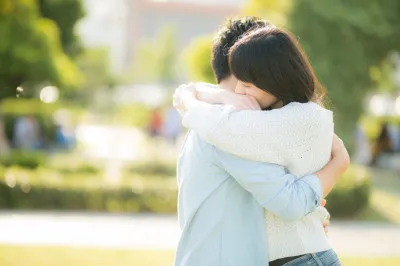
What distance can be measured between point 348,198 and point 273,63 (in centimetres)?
933

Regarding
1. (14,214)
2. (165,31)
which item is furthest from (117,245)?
(165,31)

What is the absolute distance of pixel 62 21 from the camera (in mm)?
28031

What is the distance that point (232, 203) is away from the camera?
2.37m

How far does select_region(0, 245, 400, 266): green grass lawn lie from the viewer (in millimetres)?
7082

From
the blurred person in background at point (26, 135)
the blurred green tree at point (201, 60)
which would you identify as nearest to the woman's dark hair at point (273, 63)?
the blurred green tree at point (201, 60)

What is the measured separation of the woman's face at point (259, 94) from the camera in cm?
243

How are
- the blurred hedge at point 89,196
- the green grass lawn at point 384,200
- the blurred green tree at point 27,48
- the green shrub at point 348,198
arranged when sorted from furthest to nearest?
the blurred green tree at point 27,48 → the green grass lawn at point 384,200 → the green shrub at point 348,198 → the blurred hedge at point 89,196

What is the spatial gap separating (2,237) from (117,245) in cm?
129

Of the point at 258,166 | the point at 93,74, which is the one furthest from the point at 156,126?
the point at 93,74

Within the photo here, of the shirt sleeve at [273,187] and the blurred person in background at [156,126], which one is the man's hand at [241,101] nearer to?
the shirt sleeve at [273,187]

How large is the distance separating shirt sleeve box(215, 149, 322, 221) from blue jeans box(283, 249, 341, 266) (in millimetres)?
164

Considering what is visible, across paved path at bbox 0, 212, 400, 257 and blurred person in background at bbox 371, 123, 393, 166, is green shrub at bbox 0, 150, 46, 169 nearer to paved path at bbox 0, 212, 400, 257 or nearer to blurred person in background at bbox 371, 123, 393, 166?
paved path at bbox 0, 212, 400, 257

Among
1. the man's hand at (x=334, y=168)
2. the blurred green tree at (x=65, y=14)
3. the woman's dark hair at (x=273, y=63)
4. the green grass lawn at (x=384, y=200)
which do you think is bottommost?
the green grass lawn at (x=384, y=200)

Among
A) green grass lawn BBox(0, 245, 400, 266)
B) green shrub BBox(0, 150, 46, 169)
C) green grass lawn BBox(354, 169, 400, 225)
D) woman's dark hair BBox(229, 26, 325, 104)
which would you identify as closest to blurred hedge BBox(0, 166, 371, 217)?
green grass lawn BBox(354, 169, 400, 225)
